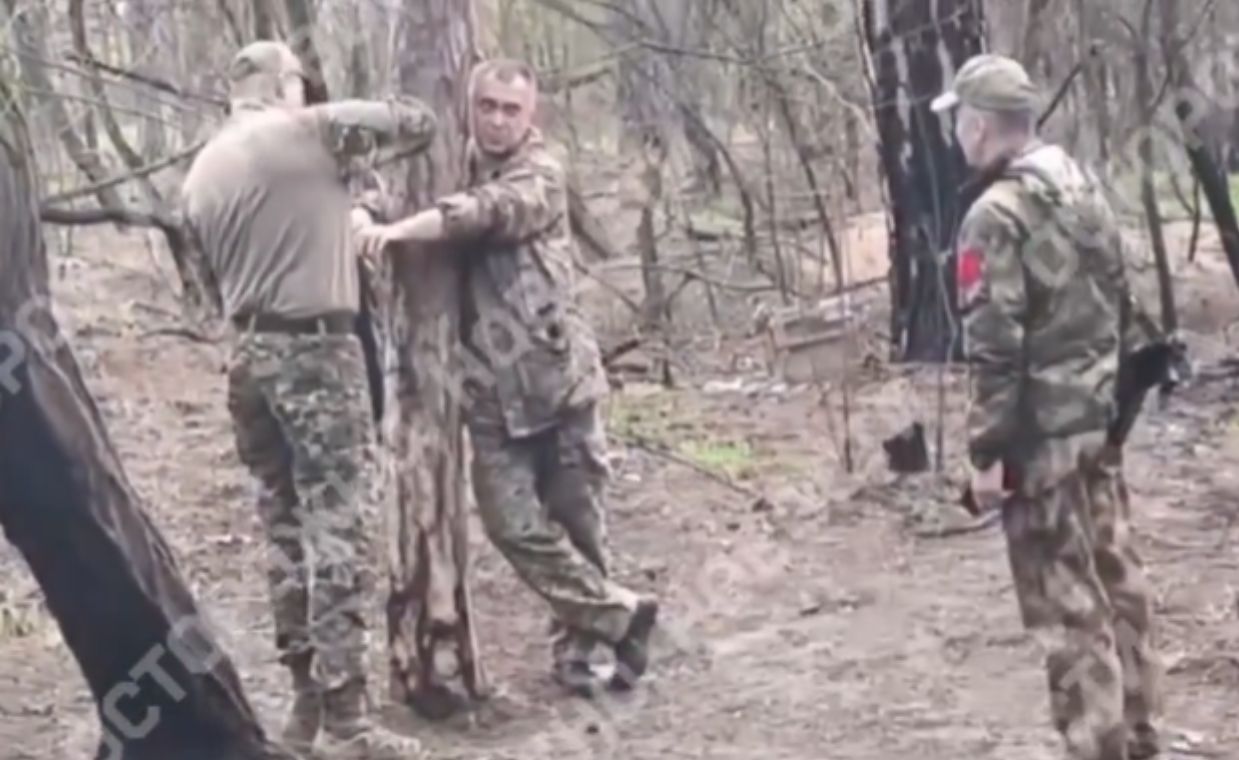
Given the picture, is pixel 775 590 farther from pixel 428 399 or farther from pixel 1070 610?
pixel 1070 610

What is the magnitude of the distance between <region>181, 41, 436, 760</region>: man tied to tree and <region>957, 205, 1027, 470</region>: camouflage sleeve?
5.27 feet

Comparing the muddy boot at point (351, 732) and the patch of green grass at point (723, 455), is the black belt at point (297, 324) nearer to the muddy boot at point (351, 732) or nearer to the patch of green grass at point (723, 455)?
the muddy boot at point (351, 732)

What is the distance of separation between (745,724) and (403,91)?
2142 millimetres

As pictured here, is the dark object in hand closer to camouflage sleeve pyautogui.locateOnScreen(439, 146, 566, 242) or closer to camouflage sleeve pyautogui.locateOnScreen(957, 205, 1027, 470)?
camouflage sleeve pyautogui.locateOnScreen(957, 205, 1027, 470)

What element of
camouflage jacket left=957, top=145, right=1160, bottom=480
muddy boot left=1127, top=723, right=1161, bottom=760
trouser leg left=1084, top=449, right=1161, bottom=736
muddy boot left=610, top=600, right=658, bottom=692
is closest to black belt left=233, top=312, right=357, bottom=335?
muddy boot left=610, top=600, right=658, bottom=692

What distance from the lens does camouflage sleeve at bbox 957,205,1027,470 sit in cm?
525

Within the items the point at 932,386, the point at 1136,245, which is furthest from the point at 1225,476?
the point at 1136,245

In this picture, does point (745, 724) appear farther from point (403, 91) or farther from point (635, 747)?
point (403, 91)

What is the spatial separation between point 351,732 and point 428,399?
1.06 meters

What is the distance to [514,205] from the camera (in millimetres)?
6355

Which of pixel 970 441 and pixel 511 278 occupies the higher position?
pixel 511 278

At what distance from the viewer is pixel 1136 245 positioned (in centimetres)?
1820

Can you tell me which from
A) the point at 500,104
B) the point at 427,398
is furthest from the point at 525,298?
the point at 500,104

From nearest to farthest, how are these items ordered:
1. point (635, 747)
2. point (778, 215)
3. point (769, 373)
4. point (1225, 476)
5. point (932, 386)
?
point (635, 747) → point (1225, 476) → point (932, 386) → point (769, 373) → point (778, 215)
